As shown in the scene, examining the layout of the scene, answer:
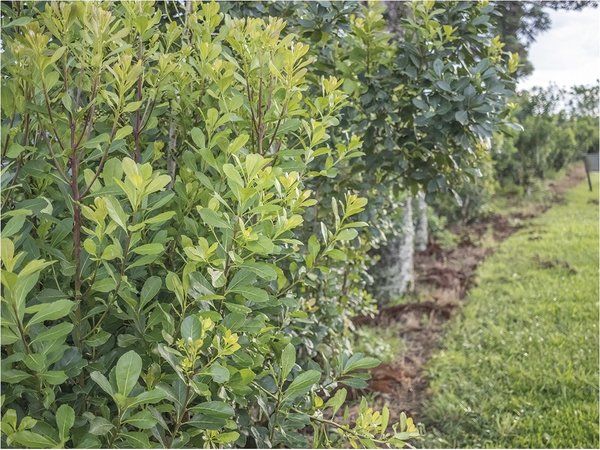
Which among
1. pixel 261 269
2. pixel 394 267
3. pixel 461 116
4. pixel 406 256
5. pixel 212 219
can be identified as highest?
pixel 461 116

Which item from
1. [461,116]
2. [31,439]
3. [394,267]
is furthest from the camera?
[394,267]

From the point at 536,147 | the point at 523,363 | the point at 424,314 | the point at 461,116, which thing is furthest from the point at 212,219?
the point at 536,147

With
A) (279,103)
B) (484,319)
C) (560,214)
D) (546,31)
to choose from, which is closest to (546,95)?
(546,31)

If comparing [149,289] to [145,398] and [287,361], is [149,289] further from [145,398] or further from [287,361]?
[287,361]

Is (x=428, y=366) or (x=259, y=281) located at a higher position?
(x=259, y=281)

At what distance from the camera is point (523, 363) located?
398cm

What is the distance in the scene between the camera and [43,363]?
3.38 feet

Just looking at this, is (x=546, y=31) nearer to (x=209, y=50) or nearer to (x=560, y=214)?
(x=560, y=214)

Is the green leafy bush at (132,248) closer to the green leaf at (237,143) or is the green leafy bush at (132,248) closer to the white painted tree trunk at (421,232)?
the green leaf at (237,143)

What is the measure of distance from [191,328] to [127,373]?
5.8 inches

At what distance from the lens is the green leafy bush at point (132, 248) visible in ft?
3.52

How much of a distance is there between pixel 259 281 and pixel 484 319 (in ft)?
13.0

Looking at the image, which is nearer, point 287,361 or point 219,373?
point 219,373

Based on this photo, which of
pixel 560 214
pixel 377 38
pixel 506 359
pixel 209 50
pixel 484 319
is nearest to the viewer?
pixel 209 50
